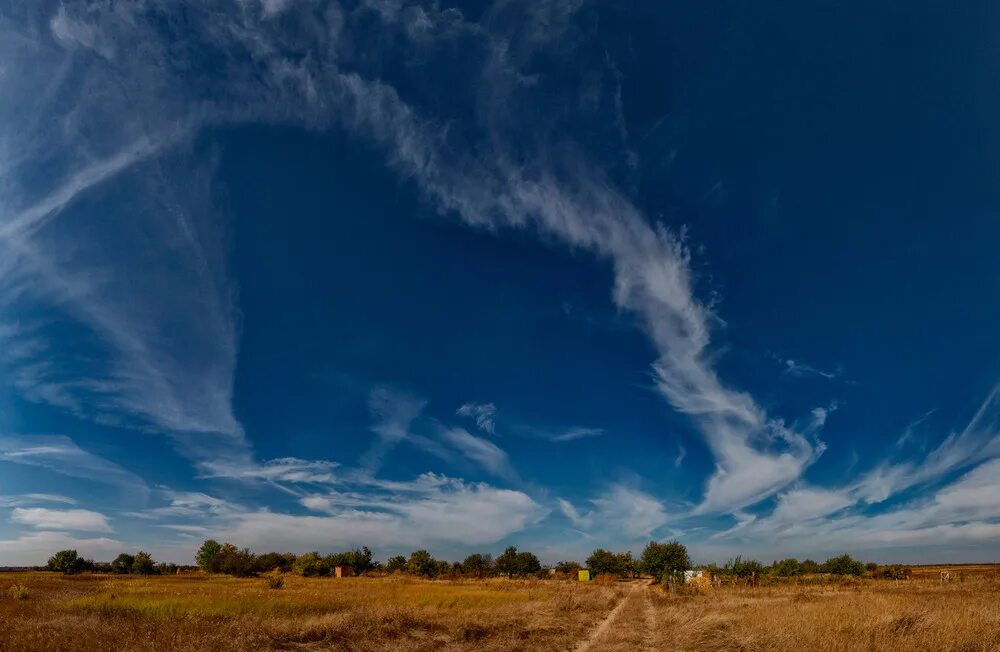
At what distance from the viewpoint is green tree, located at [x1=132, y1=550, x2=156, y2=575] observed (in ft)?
357

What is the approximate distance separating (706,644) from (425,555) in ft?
330

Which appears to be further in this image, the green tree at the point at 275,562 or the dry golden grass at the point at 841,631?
the green tree at the point at 275,562

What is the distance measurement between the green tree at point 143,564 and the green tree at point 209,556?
11.8 metres

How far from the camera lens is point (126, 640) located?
15.1 meters

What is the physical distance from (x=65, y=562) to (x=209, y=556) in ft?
86.6

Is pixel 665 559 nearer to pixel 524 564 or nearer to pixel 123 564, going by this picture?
pixel 524 564

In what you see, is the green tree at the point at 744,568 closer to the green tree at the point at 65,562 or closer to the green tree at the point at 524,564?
the green tree at the point at 524,564

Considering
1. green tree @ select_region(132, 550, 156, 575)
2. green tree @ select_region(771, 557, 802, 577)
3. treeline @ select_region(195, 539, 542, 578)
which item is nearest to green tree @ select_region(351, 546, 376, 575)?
treeline @ select_region(195, 539, 542, 578)

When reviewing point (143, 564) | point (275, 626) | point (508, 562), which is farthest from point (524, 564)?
point (275, 626)

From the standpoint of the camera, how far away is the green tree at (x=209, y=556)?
9831 cm

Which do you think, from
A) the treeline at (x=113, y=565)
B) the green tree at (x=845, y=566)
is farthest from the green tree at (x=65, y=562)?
the green tree at (x=845, y=566)

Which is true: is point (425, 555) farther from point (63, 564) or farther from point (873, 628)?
point (873, 628)

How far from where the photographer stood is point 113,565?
374 feet

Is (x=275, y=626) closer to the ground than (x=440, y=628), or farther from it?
farther from it
